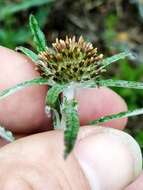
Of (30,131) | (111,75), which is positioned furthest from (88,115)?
(111,75)

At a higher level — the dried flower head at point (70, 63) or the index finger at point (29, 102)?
the dried flower head at point (70, 63)

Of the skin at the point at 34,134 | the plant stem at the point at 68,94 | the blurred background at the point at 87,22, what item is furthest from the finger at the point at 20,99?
the blurred background at the point at 87,22

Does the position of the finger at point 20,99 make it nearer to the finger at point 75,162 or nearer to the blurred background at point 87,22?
the finger at point 75,162

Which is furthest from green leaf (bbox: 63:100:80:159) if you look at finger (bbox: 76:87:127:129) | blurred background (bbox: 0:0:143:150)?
blurred background (bbox: 0:0:143:150)

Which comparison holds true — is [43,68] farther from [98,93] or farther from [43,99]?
[98,93]

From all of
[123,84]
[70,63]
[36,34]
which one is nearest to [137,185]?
[123,84]

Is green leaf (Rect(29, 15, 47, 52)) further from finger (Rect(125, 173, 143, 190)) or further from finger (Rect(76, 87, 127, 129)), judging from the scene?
finger (Rect(125, 173, 143, 190))

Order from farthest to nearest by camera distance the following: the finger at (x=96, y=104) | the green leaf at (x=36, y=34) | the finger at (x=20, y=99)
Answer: the finger at (x=96, y=104)
the finger at (x=20, y=99)
the green leaf at (x=36, y=34)
